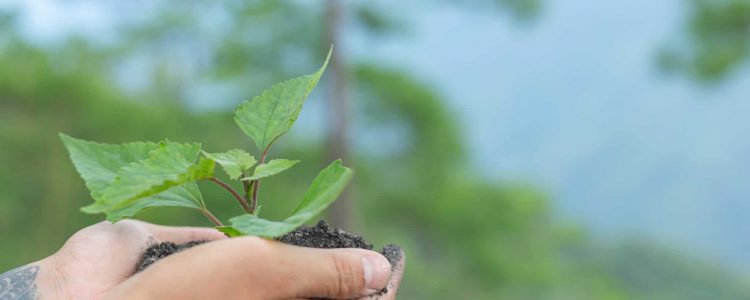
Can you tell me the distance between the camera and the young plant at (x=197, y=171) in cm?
88

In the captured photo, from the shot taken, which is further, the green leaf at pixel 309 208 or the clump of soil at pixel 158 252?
the clump of soil at pixel 158 252

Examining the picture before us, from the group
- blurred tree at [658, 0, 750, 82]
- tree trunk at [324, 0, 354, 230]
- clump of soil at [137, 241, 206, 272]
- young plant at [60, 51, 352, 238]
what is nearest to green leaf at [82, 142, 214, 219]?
young plant at [60, 51, 352, 238]

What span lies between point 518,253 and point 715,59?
3086 millimetres

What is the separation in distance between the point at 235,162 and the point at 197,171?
138 mm

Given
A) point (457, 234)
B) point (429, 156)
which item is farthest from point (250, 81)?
point (457, 234)

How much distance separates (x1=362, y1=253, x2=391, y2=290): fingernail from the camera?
95cm

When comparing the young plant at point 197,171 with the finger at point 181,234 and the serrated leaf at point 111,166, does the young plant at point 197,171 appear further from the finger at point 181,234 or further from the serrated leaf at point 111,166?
the finger at point 181,234

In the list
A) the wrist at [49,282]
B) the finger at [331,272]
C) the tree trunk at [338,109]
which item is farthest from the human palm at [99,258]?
the tree trunk at [338,109]

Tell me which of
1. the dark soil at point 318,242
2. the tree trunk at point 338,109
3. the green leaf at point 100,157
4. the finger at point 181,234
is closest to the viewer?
the green leaf at point 100,157

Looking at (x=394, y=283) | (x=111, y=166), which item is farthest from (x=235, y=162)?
(x=394, y=283)

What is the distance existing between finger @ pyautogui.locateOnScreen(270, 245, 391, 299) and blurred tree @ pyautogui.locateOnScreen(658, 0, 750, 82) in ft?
14.2

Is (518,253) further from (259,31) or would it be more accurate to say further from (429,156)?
A: (259,31)

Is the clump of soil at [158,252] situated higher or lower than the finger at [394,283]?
lower

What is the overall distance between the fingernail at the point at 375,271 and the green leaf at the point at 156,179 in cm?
22
